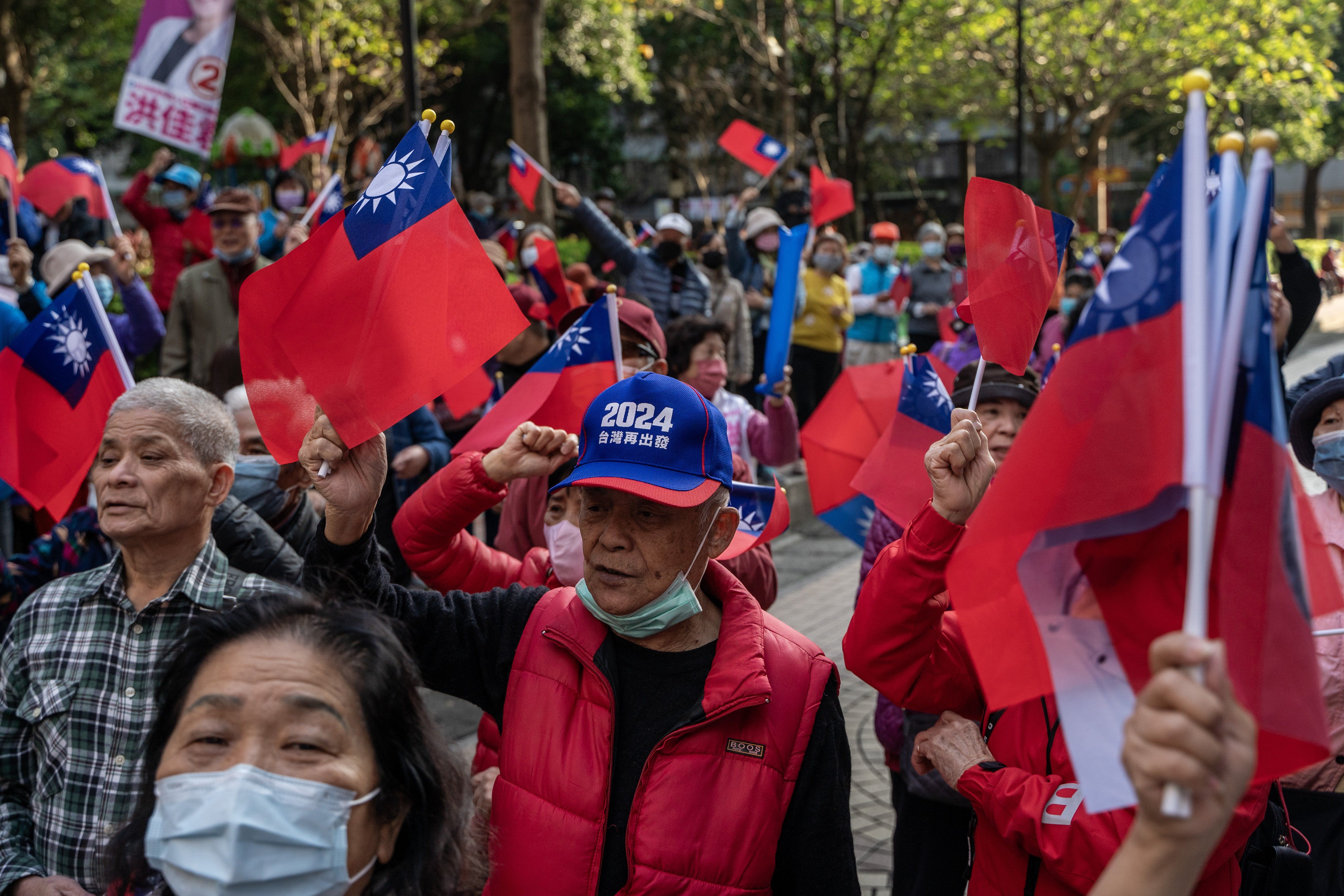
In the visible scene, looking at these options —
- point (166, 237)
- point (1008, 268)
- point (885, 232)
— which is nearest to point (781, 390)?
point (1008, 268)

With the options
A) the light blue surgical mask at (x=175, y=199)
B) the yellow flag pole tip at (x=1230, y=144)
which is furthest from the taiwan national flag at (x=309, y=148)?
the yellow flag pole tip at (x=1230, y=144)

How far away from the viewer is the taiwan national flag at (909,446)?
3.44 meters

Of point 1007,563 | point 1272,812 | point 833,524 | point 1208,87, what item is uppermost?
point 1208,87

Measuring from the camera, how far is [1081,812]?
2256mm

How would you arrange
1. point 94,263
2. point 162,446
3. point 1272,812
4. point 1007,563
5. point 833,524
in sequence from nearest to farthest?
point 1007,563 < point 1272,812 < point 162,446 < point 833,524 < point 94,263

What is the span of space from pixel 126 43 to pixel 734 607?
24996 millimetres

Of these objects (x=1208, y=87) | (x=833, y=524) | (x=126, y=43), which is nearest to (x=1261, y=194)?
(x=1208, y=87)

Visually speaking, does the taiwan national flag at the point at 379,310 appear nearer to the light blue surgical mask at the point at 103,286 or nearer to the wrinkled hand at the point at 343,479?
the wrinkled hand at the point at 343,479

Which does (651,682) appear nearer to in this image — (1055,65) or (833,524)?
(833,524)

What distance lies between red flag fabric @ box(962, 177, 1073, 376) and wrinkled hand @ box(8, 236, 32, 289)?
5315 millimetres

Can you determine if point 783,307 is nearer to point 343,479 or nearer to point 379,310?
point 379,310

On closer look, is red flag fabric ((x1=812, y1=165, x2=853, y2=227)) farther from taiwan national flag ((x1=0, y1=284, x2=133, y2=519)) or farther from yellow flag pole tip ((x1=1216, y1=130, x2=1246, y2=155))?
yellow flag pole tip ((x1=1216, y1=130, x2=1246, y2=155))

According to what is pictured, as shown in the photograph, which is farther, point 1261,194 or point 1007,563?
point 1007,563

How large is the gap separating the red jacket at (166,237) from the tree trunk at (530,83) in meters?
3.74
